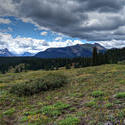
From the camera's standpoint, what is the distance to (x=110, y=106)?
8.07 m

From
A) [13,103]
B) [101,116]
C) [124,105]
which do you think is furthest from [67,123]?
[13,103]

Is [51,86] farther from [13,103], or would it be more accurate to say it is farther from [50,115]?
[50,115]

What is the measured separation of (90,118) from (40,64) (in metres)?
181

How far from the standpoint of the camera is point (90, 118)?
Answer: 6738 mm

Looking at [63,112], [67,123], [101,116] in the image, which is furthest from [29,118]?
[101,116]

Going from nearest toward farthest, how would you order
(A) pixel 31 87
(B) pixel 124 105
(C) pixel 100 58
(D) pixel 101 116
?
(D) pixel 101 116 → (B) pixel 124 105 → (A) pixel 31 87 → (C) pixel 100 58

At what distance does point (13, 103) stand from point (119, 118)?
36.2 feet

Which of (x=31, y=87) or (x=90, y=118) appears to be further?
(x=31, y=87)

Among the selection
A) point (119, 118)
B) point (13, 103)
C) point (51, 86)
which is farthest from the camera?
point (51, 86)

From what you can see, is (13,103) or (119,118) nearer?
(119,118)

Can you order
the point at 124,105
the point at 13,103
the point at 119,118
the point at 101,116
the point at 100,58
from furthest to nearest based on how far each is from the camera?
1. the point at 100,58
2. the point at 13,103
3. the point at 124,105
4. the point at 101,116
5. the point at 119,118

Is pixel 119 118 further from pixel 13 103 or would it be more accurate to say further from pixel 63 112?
pixel 13 103

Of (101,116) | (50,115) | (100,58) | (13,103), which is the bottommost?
(13,103)

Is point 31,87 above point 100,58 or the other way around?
the other way around
